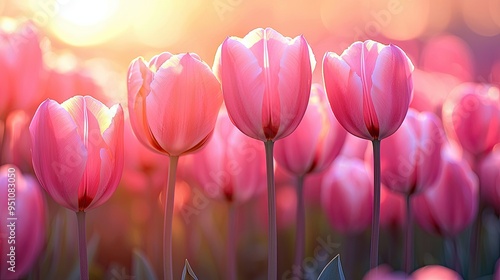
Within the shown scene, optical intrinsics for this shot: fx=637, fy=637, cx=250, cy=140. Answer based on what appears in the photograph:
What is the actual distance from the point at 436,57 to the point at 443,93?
0.74 metres

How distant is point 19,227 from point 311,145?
295 mm

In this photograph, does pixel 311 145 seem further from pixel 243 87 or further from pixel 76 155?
pixel 76 155

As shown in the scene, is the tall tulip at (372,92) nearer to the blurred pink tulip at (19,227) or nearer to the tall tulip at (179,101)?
the tall tulip at (179,101)

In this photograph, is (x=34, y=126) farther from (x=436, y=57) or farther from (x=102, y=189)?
(x=436, y=57)

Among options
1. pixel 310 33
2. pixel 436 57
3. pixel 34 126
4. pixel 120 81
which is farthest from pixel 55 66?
pixel 310 33

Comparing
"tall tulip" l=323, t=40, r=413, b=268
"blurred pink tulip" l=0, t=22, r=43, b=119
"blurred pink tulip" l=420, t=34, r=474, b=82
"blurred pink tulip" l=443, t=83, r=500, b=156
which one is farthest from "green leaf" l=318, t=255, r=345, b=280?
"blurred pink tulip" l=420, t=34, r=474, b=82

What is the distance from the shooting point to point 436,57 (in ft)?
5.70

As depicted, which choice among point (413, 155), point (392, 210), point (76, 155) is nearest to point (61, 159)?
point (76, 155)

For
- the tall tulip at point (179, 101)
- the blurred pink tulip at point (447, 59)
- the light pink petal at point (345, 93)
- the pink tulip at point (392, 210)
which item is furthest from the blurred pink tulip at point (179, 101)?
the blurred pink tulip at point (447, 59)

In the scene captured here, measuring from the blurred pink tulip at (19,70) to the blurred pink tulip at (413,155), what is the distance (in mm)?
419

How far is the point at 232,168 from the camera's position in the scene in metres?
0.68

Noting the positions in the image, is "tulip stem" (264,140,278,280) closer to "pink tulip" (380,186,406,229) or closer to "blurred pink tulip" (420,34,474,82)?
"pink tulip" (380,186,406,229)

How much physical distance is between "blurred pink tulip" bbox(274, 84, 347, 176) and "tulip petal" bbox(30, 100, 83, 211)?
231mm

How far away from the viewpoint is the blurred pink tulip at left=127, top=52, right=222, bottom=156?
533mm
